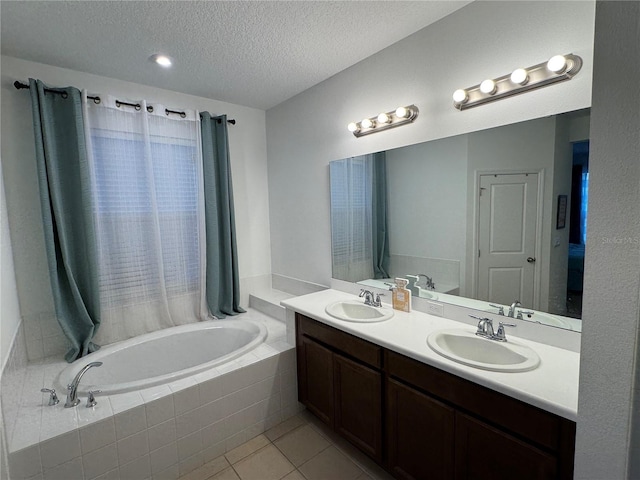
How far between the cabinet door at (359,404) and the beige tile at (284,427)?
404 mm

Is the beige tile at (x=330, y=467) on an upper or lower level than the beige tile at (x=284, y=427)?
lower

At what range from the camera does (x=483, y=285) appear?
1.72 meters

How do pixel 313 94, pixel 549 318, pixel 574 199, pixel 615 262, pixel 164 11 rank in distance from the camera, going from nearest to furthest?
pixel 615 262 < pixel 574 199 < pixel 549 318 < pixel 164 11 < pixel 313 94

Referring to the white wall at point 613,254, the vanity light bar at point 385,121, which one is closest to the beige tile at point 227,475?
the white wall at point 613,254

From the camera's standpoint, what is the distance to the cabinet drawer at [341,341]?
1637 millimetres

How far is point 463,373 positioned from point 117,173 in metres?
2.64

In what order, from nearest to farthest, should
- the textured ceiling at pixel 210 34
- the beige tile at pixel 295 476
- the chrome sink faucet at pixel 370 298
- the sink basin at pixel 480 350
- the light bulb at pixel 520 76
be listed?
the sink basin at pixel 480 350
the light bulb at pixel 520 76
the textured ceiling at pixel 210 34
the beige tile at pixel 295 476
the chrome sink faucet at pixel 370 298

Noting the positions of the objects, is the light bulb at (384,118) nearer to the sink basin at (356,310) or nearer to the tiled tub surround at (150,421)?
the sink basin at (356,310)

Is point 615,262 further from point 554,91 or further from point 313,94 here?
point 313,94

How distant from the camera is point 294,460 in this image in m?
1.87

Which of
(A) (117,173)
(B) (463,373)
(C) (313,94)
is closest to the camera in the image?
(B) (463,373)

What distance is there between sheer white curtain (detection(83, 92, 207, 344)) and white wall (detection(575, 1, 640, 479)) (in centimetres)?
264

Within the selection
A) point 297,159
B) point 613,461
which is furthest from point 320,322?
point 297,159

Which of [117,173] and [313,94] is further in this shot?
[313,94]
